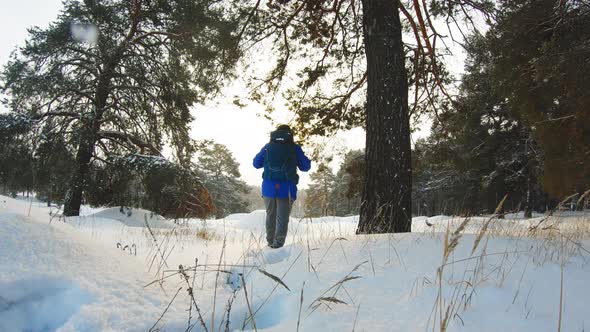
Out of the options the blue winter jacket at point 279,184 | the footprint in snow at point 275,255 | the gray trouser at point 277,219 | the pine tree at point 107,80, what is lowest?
the footprint in snow at point 275,255

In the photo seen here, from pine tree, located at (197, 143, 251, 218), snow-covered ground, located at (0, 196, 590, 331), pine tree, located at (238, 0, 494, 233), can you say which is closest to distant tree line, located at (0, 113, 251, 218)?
pine tree, located at (238, 0, 494, 233)

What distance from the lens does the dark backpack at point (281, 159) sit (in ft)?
13.9

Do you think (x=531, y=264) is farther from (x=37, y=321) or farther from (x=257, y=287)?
(x=37, y=321)

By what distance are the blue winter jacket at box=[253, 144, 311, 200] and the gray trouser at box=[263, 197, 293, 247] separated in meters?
0.09

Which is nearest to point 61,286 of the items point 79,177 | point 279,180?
point 279,180

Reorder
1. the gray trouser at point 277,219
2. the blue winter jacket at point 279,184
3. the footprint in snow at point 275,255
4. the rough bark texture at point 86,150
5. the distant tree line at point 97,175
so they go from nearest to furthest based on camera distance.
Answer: the footprint in snow at point 275,255 < the gray trouser at point 277,219 < the blue winter jacket at point 279,184 < the distant tree line at point 97,175 < the rough bark texture at point 86,150

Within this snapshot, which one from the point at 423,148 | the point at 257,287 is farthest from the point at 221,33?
the point at 257,287

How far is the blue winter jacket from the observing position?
4.23 meters

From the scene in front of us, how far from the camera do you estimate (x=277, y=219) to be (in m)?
4.19

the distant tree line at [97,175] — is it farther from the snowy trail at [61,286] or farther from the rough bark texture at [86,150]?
the snowy trail at [61,286]

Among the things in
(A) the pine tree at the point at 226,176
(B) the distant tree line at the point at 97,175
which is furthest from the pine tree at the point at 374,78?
(A) the pine tree at the point at 226,176

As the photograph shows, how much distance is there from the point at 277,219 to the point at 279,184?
0.47 m

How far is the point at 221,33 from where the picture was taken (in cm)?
570

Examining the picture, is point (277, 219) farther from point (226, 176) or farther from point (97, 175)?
point (226, 176)
